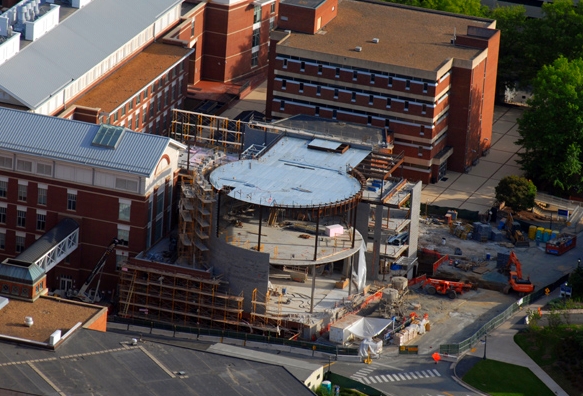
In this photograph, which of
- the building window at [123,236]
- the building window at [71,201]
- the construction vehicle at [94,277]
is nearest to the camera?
the construction vehicle at [94,277]

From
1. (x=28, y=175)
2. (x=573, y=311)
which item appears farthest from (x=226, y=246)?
(x=573, y=311)

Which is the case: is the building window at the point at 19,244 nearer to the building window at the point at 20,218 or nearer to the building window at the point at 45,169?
the building window at the point at 20,218

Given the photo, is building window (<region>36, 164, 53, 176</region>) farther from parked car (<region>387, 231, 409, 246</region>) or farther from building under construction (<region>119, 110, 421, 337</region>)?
parked car (<region>387, 231, 409, 246</region>)

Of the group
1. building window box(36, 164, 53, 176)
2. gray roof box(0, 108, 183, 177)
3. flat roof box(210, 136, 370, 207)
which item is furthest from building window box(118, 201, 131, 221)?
flat roof box(210, 136, 370, 207)

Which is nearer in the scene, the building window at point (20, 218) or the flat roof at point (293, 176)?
the flat roof at point (293, 176)

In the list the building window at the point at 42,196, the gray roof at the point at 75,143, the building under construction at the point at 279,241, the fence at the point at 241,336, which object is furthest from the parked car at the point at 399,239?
the building window at the point at 42,196

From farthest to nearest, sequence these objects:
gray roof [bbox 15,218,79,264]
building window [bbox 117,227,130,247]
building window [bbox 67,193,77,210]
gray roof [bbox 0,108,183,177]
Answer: building window [bbox 117,227,130,247]
building window [bbox 67,193,77,210]
gray roof [bbox 0,108,183,177]
gray roof [bbox 15,218,79,264]
